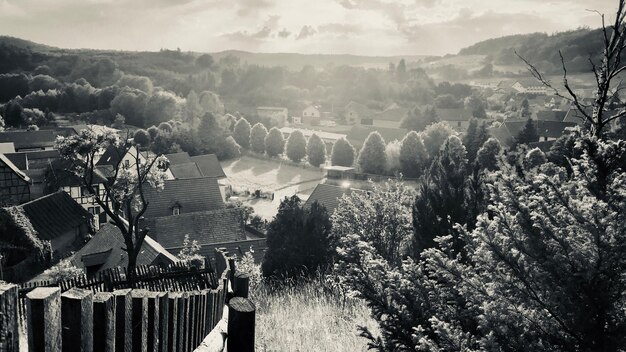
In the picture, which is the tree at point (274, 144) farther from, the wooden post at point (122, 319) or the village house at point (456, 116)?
the wooden post at point (122, 319)

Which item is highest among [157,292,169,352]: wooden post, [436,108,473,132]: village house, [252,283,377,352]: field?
[157,292,169,352]: wooden post

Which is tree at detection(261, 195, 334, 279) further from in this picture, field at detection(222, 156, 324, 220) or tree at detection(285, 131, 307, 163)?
tree at detection(285, 131, 307, 163)

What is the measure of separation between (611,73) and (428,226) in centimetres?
630

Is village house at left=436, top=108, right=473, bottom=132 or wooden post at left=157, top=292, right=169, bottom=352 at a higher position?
wooden post at left=157, top=292, right=169, bottom=352

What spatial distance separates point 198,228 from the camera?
1061 inches

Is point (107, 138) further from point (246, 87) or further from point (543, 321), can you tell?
point (246, 87)

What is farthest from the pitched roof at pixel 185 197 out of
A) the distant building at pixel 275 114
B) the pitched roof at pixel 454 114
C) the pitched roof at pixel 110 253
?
the pitched roof at pixel 454 114

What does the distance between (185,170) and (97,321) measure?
146 feet

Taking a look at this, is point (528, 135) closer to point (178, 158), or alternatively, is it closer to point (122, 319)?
point (178, 158)

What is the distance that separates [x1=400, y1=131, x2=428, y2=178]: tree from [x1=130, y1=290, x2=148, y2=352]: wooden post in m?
49.7

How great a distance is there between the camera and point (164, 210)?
3209cm

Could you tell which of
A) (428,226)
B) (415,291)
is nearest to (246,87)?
(428,226)

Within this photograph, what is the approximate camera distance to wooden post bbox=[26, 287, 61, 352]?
169cm

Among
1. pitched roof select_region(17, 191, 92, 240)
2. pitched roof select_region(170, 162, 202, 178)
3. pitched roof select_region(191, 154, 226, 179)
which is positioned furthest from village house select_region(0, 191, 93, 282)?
pitched roof select_region(191, 154, 226, 179)
